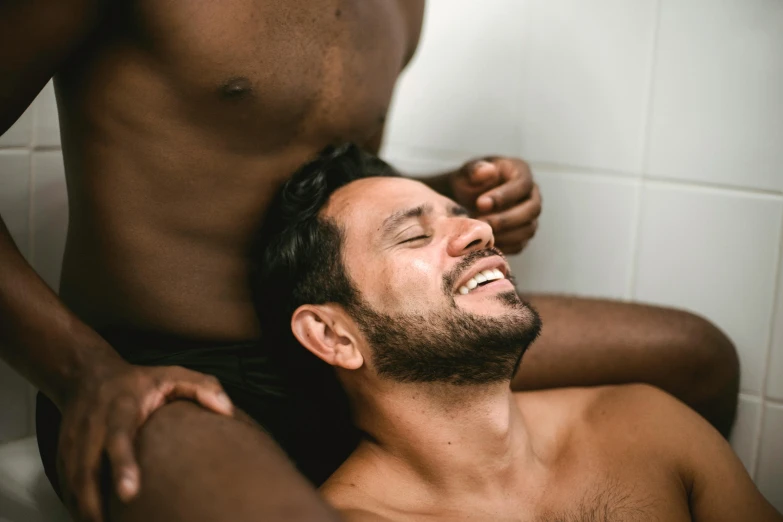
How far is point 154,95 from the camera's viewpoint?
3.22 feet

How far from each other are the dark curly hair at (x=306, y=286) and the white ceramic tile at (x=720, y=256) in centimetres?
69

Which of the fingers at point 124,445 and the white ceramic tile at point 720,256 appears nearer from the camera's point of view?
the fingers at point 124,445

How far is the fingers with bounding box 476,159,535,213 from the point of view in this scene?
1186 millimetres

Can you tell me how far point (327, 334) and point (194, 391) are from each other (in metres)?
0.25

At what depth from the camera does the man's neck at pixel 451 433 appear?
3.26 feet

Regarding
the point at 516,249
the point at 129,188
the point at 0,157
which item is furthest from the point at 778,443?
the point at 0,157

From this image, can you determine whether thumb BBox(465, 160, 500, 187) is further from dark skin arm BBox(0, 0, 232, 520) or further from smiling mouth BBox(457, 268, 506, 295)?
dark skin arm BBox(0, 0, 232, 520)

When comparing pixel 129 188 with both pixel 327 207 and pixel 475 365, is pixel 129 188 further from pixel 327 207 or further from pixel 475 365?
pixel 475 365

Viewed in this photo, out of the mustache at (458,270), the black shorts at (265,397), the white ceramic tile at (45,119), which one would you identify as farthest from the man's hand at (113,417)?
the white ceramic tile at (45,119)

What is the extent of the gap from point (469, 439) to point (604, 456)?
0.22m

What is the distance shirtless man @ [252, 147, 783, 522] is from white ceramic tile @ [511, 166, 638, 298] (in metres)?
0.47

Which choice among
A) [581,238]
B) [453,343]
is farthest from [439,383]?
[581,238]

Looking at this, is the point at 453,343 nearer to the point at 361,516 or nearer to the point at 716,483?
the point at 361,516

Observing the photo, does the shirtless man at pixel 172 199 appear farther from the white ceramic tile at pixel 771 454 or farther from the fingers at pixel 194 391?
the white ceramic tile at pixel 771 454
